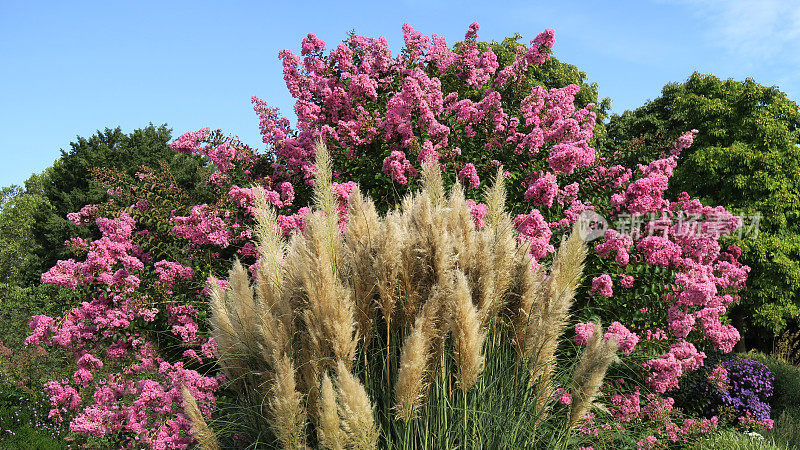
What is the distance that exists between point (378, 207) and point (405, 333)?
3714 millimetres

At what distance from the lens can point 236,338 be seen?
3.49 metres

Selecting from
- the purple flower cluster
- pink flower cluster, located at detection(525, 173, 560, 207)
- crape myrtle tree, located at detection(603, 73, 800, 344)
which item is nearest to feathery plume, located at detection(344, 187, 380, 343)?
pink flower cluster, located at detection(525, 173, 560, 207)

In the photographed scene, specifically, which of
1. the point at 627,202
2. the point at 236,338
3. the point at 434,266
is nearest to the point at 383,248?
the point at 434,266

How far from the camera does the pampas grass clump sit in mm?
2758

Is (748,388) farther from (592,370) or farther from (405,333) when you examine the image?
(405,333)

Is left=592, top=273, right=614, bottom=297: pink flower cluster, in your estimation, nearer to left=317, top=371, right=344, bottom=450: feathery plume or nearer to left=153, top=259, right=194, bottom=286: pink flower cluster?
left=317, top=371, right=344, bottom=450: feathery plume

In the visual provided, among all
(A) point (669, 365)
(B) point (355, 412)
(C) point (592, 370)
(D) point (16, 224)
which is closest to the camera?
A: (B) point (355, 412)

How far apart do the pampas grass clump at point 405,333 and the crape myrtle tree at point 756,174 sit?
733 inches

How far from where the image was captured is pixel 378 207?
6824 mm

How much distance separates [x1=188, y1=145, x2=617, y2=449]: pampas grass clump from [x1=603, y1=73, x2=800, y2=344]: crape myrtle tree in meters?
18.6

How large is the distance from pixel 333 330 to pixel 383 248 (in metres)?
0.51

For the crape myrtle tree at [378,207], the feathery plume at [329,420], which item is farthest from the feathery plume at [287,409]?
the crape myrtle tree at [378,207]

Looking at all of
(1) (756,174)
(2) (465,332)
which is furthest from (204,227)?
(1) (756,174)

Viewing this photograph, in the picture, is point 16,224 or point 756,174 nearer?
point 756,174
